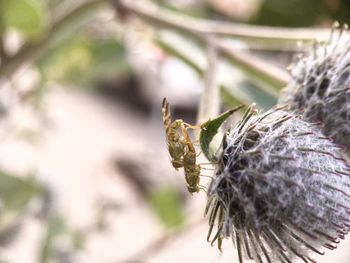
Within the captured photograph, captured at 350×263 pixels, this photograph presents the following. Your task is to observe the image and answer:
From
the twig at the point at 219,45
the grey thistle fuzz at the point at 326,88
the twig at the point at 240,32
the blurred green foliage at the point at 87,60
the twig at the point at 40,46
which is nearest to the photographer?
the grey thistle fuzz at the point at 326,88

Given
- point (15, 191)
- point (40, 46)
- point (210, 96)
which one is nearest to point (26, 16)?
point (40, 46)

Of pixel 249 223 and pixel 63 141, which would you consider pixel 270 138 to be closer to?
pixel 249 223

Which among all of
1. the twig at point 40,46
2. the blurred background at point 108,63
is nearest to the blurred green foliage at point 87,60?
the blurred background at point 108,63

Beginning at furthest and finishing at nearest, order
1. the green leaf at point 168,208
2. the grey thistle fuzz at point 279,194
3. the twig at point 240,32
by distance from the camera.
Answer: the green leaf at point 168,208 < the twig at point 240,32 < the grey thistle fuzz at point 279,194

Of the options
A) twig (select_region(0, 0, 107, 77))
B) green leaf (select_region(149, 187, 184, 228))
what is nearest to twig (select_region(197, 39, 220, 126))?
twig (select_region(0, 0, 107, 77))

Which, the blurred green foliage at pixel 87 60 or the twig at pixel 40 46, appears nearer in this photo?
the twig at pixel 40 46

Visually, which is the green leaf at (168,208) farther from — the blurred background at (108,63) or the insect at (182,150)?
the insect at (182,150)

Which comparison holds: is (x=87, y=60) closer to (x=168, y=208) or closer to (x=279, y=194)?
(x=168, y=208)

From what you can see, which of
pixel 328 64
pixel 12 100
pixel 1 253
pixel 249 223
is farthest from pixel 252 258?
pixel 12 100
